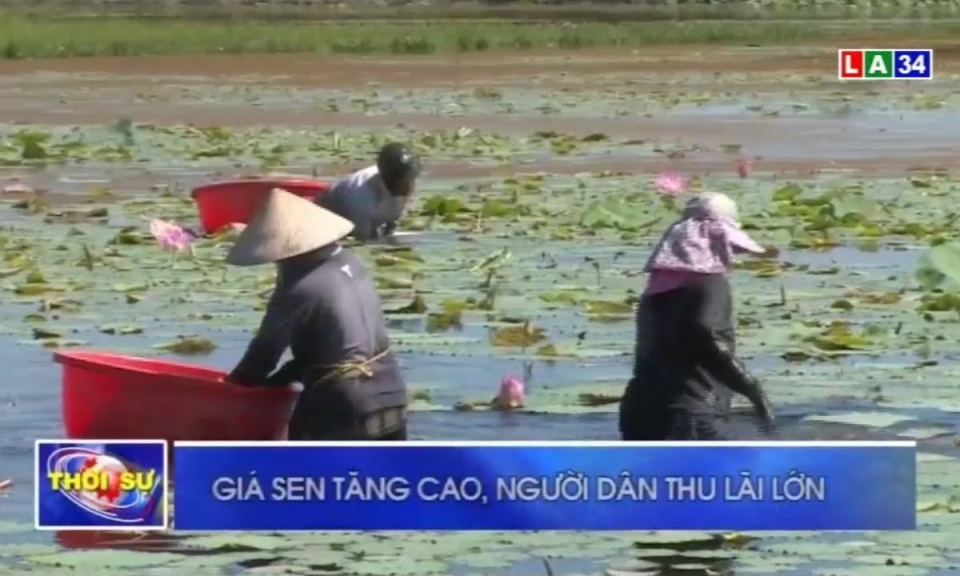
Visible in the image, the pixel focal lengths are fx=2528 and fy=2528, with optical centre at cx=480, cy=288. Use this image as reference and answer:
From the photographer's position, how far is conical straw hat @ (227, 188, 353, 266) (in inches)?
313

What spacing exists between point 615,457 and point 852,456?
63 cm

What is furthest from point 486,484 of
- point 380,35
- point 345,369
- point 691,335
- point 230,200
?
point 380,35

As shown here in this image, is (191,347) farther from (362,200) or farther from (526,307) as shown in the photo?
(362,200)

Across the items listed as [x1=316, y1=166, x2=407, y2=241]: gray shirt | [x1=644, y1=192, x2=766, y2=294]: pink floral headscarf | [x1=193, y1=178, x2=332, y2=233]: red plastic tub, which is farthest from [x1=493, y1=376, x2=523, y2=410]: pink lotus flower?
[x1=193, y1=178, x2=332, y2=233]: red plastic tub

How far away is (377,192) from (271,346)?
5943mm

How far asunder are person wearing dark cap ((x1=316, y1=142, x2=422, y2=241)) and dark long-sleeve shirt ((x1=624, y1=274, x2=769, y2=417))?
5006mm

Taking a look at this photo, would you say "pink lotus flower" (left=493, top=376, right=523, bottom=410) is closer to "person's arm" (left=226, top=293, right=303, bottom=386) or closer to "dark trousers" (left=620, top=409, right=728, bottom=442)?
"dark trousers" (left=620, top=409, right=728, bottom=442)

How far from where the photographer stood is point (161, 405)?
8375mm

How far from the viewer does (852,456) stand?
662cm

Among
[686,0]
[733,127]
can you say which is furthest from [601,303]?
[686,0]

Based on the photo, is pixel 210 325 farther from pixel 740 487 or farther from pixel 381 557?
pixel 740 487

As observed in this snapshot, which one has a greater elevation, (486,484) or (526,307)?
(486,484)

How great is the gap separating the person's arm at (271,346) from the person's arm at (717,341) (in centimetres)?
133

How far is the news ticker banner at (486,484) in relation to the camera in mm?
6555
